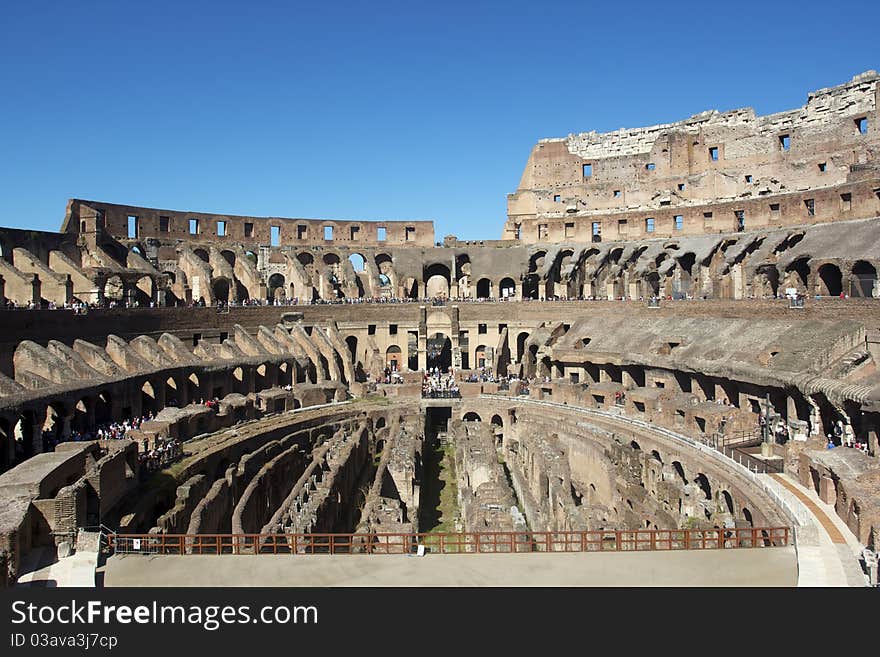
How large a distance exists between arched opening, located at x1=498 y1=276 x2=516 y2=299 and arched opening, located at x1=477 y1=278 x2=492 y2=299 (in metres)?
1.02

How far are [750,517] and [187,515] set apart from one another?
16.0 meters

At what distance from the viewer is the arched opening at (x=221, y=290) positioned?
1855 inches

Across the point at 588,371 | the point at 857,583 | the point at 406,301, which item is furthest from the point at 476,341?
the point at 857,583

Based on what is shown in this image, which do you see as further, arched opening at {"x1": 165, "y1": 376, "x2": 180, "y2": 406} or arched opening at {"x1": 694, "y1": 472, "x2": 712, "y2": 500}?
arched opening at {"x1": 165, "y1": 376, "x2": 180, "y2": 406}

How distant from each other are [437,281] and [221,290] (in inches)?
928

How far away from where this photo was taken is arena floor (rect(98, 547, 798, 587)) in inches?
490

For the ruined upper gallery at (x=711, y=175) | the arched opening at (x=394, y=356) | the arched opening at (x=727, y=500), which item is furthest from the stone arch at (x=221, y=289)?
the arched opening at (x=727, y=500)

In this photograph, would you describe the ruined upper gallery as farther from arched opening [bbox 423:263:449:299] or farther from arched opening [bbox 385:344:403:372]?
arched opening [bbox 385:344:403:372]

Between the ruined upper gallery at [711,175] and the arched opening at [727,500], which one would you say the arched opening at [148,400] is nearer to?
the arched opening at [727,500]

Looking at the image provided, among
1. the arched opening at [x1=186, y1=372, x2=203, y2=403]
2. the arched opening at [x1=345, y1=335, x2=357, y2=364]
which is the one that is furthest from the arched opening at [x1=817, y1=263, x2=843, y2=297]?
the arched opening at [x1=186, y1=372, x2=203, y2=403]

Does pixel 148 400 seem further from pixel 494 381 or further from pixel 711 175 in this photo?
pixel 711 175
